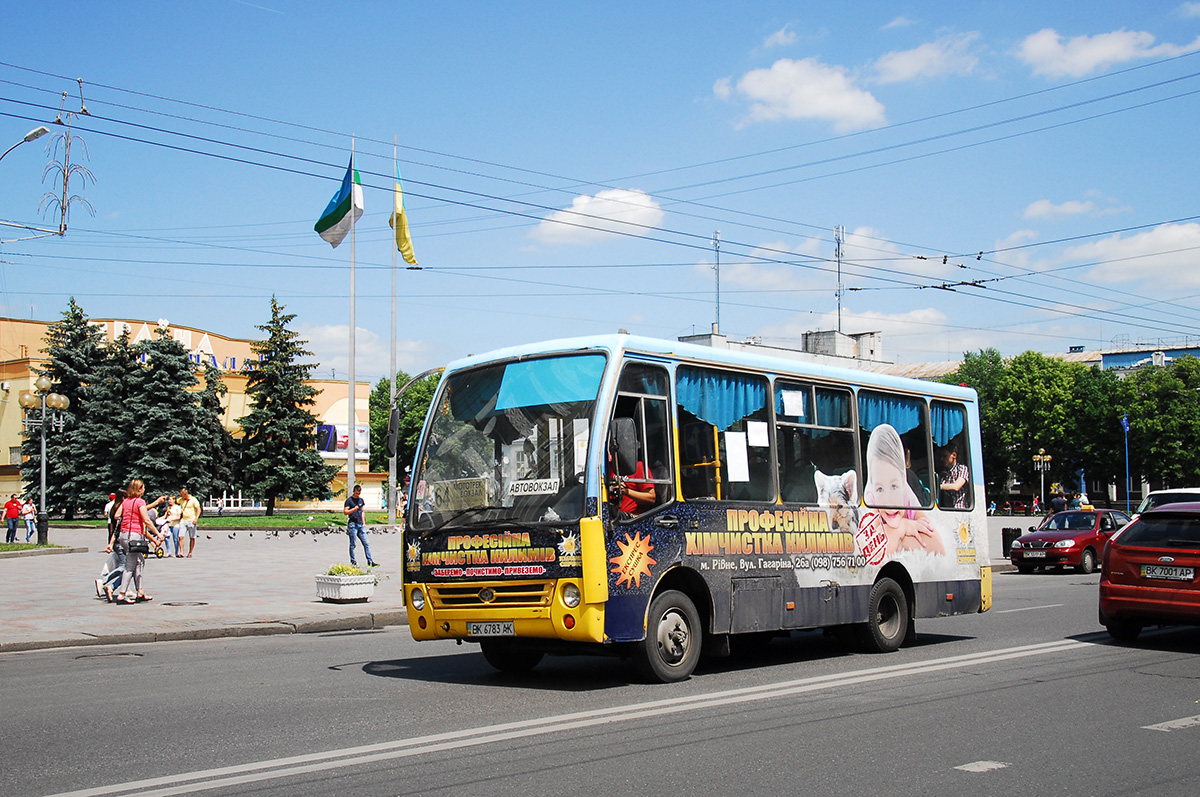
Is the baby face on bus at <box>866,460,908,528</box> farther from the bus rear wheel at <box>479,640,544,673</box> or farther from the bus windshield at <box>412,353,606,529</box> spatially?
the bus windshield at <box>412,353,606,529</box>

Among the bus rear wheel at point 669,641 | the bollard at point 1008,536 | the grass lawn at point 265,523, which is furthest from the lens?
the grass lawn at point 265,523

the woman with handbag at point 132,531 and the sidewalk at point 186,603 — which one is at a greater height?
the woman with handbag at point 132,531

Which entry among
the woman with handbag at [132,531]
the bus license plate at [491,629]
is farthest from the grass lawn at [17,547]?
the bus license plate at [491,629]

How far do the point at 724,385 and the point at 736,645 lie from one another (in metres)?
3.75

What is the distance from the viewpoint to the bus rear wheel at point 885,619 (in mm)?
12279

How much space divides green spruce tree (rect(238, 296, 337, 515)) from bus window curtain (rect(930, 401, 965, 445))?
174 ft

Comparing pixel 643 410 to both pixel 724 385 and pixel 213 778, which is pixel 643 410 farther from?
pixel 213 778

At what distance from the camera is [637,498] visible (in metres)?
9.56

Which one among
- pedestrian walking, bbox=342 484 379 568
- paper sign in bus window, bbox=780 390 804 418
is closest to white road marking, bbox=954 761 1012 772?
paper sign in bus window, bbox=780 390 804 418

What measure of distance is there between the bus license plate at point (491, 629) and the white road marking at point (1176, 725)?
16.2 ft

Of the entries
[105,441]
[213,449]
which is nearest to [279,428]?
[213,449]

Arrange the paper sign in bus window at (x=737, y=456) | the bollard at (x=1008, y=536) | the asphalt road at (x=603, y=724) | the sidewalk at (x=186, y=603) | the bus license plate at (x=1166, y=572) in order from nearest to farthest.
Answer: the asphalt road at (x=603, y=724) → the paper sign in bus window at (x=737, y=456) → the bus license plate at (x=1166, y=572) → the sidewalk at (x=186, y=603) → the bollard at (x=1008, y=536)

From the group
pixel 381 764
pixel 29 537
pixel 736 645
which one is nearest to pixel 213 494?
pixel 29 537

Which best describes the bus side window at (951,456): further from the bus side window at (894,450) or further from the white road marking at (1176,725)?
the white road marking at (1176,725)
